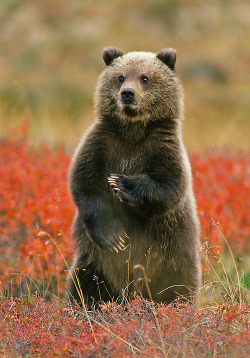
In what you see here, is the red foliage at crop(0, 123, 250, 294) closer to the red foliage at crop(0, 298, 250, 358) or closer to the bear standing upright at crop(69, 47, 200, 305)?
the bear standing upright at crop(69, 47, 200, 305)

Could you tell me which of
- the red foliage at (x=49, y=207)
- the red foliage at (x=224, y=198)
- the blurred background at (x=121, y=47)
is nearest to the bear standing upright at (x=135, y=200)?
the red foliage at (x=49, y=207)

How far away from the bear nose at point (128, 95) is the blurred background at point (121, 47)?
14953 millimetres

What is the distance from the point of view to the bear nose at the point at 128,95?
188 inches

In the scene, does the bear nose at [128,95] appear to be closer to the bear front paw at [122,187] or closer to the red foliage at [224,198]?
the bear front paw at [122,187]

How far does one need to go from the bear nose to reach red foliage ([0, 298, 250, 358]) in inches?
67.9

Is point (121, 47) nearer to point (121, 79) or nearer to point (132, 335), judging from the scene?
point (121, 79)

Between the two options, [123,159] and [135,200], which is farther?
[123,159]

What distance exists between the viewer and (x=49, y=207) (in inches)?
265

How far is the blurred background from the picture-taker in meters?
22.6

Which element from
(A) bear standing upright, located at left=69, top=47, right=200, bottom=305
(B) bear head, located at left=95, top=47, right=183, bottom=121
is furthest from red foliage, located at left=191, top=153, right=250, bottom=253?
(B) bear head, located at left=95, top=47, right=183, bottom=121

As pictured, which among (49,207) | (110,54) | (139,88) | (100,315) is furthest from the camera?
(49,207)

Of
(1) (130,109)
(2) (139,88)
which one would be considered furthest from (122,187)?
(2) (139,88)

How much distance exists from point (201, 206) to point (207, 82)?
20.9m

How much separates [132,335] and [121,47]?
81.2 ft
